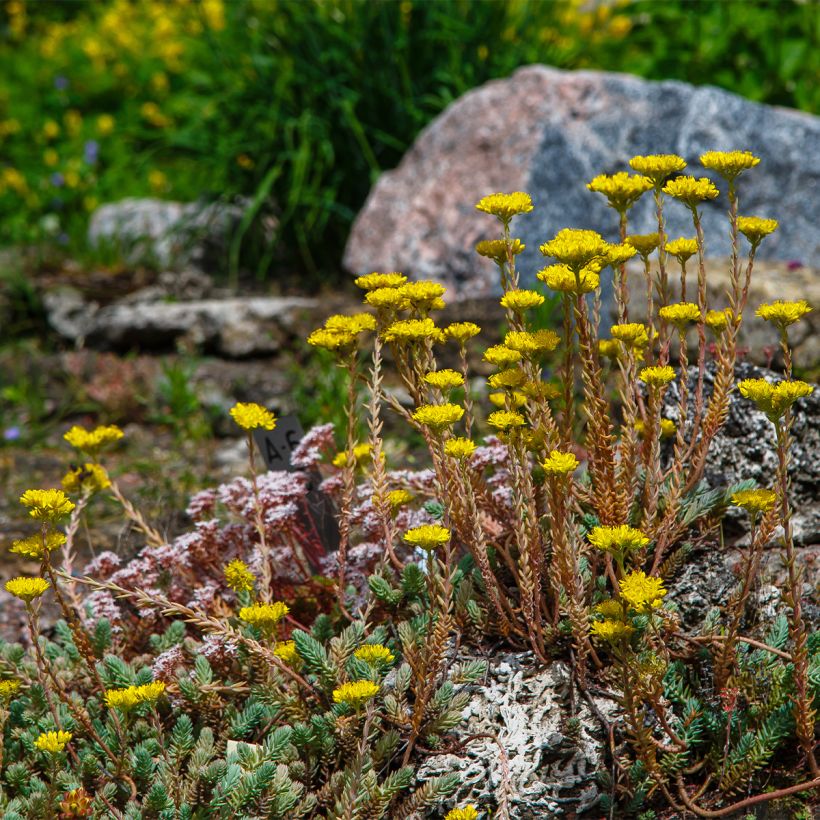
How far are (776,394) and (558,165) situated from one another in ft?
12.5

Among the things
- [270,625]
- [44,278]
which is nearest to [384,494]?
[270,625]

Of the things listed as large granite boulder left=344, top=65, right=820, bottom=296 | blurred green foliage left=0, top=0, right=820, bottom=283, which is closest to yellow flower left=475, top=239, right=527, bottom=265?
large granite boulder left=344, top=65, right=820, bottom=296

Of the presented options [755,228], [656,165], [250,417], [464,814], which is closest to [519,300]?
[656,165]

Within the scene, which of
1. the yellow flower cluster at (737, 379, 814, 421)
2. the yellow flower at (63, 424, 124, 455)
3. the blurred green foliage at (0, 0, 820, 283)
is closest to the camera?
the yellow flower cluster at (737, 379, 814, 421)

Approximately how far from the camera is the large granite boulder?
5.23 meters

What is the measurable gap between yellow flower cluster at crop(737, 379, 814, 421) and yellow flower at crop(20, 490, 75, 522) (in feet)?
4.87

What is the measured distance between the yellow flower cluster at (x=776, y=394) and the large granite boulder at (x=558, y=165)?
3.33 metres

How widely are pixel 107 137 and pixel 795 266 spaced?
21.4 ft

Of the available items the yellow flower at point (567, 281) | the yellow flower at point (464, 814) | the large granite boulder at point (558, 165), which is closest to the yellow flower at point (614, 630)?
the yellow flower at point (464, 814)

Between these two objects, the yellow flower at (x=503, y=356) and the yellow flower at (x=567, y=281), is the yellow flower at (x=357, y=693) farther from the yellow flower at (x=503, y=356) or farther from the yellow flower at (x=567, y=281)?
the yellow flower at (x=567, y=281)

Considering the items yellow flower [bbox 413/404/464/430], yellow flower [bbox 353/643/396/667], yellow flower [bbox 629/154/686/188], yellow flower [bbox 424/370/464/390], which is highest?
yellow flower [bbox 629/154/686/188]

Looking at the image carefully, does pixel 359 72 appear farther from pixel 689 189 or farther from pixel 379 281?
pixel 689 189

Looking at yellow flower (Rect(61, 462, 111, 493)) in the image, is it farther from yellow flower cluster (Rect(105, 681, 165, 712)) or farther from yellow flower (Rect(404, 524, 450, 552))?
yellow flower (Rect(404, 524, 450, 552))

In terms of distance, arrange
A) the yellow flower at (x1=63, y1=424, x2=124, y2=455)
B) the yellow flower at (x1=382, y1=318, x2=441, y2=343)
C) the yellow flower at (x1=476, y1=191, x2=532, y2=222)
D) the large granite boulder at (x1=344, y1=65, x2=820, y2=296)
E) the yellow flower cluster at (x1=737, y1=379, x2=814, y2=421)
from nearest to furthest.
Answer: the yellow flower cluster at (x1=737, y1=379, x2=814, y2=421), the yellow flower at (x1=382, y1=318, x2=441, y2=343), the yellow flower at (x1=476, y1=191, x2=532, y2=222), the yellow flower at (x1=63, y1=424, x2=124, y2=455), the large granite boulder at (x1=344, y1=65, x2=820, y2=296)
